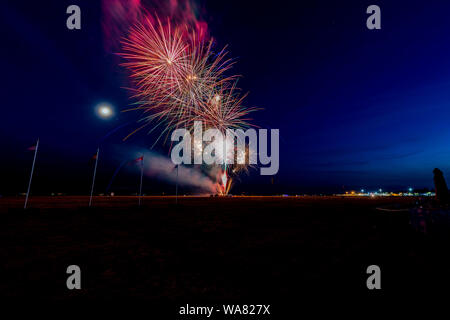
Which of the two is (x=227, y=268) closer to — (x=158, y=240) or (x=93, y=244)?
(x=158, y=240)

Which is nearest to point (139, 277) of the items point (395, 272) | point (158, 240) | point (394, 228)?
point (158, 240)

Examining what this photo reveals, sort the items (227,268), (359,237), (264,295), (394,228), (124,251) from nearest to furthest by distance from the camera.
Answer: (264,295) → (227,268) → (124,251) → (359,237) → (394,228)

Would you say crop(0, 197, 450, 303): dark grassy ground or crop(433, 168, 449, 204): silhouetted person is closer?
crop(0, 197, 450, 303): dark grassy ground

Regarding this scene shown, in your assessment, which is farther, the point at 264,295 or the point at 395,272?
the point at 395,272

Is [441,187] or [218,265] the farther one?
[441,187]

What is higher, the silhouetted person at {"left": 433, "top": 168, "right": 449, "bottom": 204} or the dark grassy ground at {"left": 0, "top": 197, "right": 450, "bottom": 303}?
the silhouetted person at {"left": 433, "top": 168, "right": 449, "bottom": 204}

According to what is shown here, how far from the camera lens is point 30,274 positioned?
5375 millimetres

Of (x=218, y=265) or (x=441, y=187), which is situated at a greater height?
(x=441, y=187)

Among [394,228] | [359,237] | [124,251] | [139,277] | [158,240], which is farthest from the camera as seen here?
[394,228]

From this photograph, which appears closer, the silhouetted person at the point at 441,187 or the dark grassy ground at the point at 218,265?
the dark grassy ground at the point at 218,265

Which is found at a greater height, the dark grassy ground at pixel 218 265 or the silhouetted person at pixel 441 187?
the silhouetted person at pixel 441 187

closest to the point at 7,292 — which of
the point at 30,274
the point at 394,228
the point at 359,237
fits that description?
the point at 30,274

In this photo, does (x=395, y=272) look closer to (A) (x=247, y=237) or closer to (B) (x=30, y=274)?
(A) (x=247, y=237)
